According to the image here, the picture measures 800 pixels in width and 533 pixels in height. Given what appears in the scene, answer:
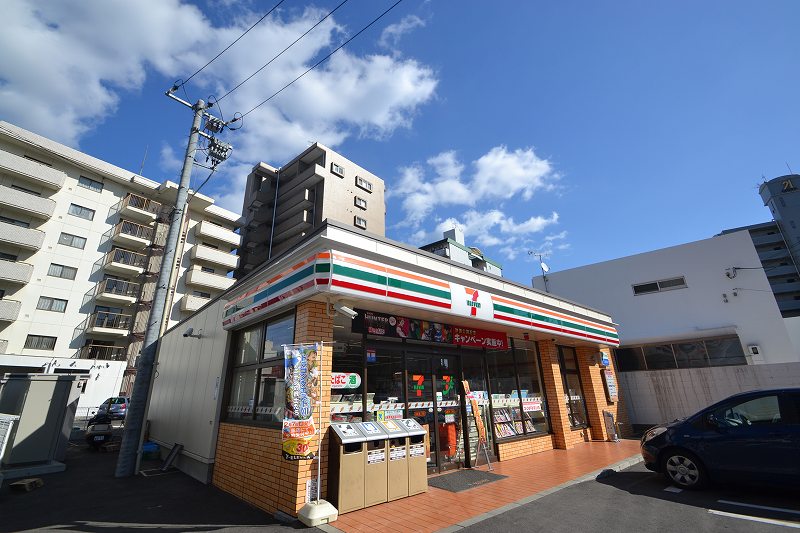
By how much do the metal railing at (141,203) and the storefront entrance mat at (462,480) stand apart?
35677 millimetres

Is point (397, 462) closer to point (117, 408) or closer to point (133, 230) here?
point (117, 408)

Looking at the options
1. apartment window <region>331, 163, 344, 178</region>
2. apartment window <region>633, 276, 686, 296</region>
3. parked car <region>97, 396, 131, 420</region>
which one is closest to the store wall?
parked car <region>97, 396, 131, 420</region>

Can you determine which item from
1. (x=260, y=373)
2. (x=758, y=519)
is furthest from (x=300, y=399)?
(x=758, y=519)

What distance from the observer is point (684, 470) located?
6.29 m

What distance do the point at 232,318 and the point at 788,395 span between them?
10290 millimetres

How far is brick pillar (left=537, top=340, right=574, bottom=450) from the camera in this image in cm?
1043

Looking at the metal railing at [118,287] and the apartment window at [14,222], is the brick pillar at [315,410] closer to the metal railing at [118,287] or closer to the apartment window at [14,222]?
the metal railing at [118,287]

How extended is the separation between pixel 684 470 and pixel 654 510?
162 cm

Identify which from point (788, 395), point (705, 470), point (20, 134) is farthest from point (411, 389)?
point (20, 134)

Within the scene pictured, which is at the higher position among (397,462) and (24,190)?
(24,190)

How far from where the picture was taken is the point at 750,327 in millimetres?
15547

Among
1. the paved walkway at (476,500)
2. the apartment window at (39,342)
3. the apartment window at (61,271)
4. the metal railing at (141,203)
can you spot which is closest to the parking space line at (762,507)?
the paved walkway at (476,500)

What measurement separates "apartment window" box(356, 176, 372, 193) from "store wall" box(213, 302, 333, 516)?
113 feet

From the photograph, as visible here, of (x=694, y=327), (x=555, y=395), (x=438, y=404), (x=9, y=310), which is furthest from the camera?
(x=9, y=310)
